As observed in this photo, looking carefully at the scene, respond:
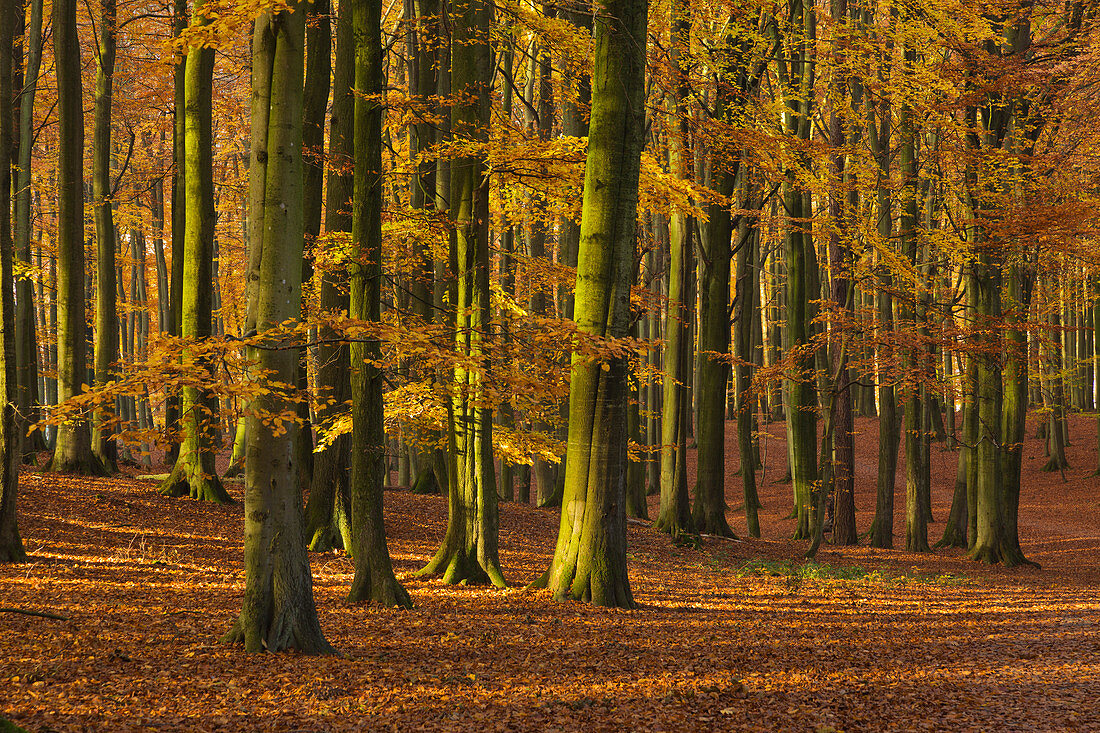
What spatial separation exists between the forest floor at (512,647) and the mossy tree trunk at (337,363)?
1.67 ft

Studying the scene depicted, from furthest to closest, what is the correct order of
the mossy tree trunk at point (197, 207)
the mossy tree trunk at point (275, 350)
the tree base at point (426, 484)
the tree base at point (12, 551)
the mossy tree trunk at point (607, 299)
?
the tree base at point (426, 484) < the mossy tree trunk at point (197, 207) < the mossy tree trunk at point (607, 299) < the tree base at point (12, 551) < the mossy tree trunk at point (275, 350)

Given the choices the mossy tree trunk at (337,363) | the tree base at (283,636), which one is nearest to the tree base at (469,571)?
the mossy tree trunk at (337,363)

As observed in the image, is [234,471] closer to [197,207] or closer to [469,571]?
[197,207]

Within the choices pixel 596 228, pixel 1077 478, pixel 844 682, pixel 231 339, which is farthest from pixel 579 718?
pixel 1077 478

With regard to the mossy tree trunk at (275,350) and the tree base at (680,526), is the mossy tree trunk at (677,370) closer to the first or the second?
the tree base at (680,526)

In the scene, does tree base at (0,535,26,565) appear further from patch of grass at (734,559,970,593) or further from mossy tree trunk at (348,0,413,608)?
patch of grass at (734,559,970,593)

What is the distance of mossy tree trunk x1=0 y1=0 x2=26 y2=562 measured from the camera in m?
7.80

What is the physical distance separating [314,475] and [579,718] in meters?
→ 7.06

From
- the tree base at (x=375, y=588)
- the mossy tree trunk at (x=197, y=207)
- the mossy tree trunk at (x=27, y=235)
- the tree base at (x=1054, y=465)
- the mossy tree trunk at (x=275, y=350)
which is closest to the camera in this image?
the mossy tree trunk at (x=275, y=350)

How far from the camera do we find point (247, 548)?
592 centimetres

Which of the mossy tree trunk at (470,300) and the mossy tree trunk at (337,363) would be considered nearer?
the mossy tree trunk at (470,300)

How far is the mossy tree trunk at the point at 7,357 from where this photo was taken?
7.80 meters

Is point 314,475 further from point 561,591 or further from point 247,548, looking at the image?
point 247,548

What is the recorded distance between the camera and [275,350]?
19.1ft
